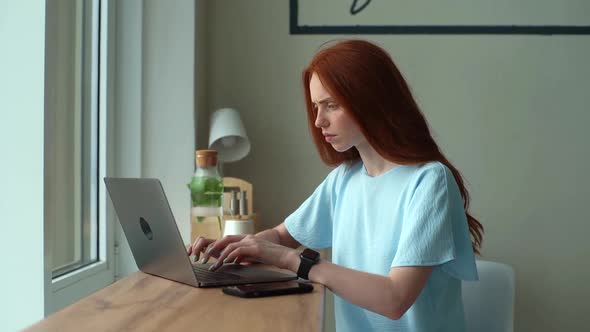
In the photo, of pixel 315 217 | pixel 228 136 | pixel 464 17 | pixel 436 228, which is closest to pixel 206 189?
pixel 228 136

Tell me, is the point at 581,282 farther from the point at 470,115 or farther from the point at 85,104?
the point at 85,104

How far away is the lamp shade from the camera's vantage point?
2408mm

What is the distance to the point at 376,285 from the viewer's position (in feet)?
4.16

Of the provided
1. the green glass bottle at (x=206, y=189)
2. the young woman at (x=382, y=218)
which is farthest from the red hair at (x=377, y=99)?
the green glass bottle at (x=206, y=189)

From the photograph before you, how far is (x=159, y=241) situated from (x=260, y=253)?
0.62ft

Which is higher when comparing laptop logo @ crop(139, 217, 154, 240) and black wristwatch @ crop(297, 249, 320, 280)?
laptop logo @ crop(139, 217, 154, 240)

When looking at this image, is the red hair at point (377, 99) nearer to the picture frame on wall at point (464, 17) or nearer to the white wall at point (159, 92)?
the white wall at point (159, 92)

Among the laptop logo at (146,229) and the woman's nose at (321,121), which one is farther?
the woman's nose at (321,121)

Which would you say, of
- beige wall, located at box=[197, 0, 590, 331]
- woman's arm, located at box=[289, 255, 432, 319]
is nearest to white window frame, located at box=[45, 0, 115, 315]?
beige wall, located at box=[197, 0, 590, 331]

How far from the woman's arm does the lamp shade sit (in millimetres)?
1159

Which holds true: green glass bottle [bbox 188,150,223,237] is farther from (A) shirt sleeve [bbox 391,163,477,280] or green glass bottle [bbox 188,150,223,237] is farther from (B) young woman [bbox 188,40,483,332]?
(A) shirt sleeve [bbox 391,163,477,280]

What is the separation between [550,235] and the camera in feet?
8.75
